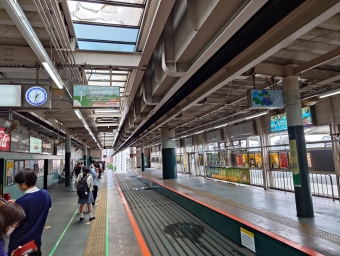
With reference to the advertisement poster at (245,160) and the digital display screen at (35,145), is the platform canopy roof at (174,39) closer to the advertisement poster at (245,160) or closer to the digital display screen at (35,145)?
the advertisement poster at (245,160)

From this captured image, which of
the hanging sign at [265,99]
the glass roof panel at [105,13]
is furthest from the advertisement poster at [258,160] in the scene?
the glass roof panel at [105,13]

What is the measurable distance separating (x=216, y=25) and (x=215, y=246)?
15.6 feet

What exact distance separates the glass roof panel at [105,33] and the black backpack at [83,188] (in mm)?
4076

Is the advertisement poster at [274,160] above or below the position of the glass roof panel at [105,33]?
below

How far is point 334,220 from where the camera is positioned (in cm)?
498

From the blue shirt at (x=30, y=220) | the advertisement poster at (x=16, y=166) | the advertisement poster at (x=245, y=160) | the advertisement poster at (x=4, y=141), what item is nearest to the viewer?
the blue shirt at (x=30, y=220)

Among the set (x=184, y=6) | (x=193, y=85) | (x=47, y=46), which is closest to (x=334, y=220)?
(x=193, y=85)

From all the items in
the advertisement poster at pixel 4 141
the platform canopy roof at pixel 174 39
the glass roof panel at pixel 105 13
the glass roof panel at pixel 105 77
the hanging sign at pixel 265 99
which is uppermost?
the glass roof panel at pixel 105 13

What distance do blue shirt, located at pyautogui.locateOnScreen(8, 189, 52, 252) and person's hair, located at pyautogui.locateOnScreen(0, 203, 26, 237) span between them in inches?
27.4

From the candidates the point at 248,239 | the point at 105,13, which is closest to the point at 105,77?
the point at 105,13

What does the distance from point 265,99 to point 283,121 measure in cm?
458

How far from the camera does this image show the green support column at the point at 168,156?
1501 centimetres

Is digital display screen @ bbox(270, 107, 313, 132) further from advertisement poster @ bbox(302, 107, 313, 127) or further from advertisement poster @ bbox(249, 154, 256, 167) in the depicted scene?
advertisement poster @ bbox(249, 154, 256, 167)

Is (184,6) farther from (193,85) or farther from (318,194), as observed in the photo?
(318,194)
